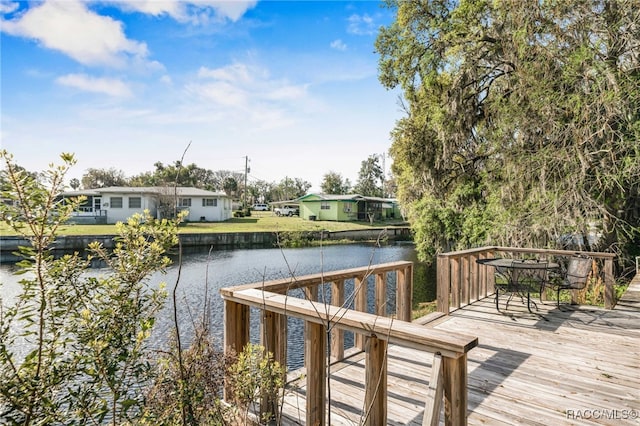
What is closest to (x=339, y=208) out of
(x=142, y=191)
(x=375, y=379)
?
(x=142, y=191)

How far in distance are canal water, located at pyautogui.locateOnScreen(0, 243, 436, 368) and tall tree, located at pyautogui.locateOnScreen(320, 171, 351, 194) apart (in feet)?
102

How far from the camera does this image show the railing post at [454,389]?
5.34 ft

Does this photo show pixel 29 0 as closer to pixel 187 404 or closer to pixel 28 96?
pixel 28 96

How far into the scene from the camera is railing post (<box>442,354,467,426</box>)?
5.34 feet

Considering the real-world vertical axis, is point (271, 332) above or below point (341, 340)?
above

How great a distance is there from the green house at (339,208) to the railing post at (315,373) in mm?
32647

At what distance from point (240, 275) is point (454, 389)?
1251 centimetres

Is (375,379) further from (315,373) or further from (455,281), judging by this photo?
(455,281)

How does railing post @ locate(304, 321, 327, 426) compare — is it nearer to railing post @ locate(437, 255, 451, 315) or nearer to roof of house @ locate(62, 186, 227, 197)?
railing post @ locate(437, 255, 451, 315)

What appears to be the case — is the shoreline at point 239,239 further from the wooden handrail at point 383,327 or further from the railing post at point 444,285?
the wooden handrail at point 383,327

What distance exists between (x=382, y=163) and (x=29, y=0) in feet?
178

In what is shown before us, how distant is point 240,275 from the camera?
13.6 metres

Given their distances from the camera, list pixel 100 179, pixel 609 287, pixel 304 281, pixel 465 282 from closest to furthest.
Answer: pixel 304 281 → pixel 609 287 → pixel 465 282 → pixel 100 179
